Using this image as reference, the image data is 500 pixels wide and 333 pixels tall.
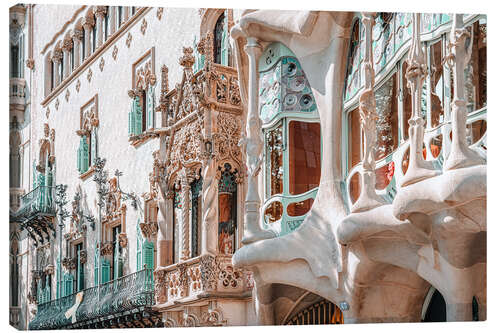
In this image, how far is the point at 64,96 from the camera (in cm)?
1533

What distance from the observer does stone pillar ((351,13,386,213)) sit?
1170 cm

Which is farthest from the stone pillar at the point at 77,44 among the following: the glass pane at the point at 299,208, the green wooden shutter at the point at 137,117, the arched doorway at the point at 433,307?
the arched doorway at the point at 433,307

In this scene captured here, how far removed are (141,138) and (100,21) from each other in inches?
72.3

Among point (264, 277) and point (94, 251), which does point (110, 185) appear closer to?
point (94, 251)

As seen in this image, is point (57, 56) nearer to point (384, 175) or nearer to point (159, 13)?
point (159, 13)

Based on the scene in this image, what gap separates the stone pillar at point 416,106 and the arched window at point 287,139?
181 centimetres

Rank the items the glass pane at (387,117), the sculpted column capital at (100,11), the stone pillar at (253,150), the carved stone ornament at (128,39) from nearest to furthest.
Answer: the glass pane at (387,117) → the stone pillar at (253,150) → the carved stone ornament at (128,39) → the sculpted column capital at (100,11)

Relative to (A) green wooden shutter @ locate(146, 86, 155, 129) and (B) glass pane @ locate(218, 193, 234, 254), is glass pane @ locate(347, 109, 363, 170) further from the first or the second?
(A) green wooden shutter @ locate(146, 86, 155, 129)

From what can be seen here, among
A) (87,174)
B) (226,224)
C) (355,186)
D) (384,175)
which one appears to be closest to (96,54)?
(87,174)

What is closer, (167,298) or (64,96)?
(167,298)

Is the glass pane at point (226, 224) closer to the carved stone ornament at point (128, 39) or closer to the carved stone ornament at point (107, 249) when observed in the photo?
the carved stone ornament at point (107, 249)

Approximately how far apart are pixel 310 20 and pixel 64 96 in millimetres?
4164

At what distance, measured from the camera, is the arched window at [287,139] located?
1291cm

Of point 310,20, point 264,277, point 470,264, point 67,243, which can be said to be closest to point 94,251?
point 67,243
